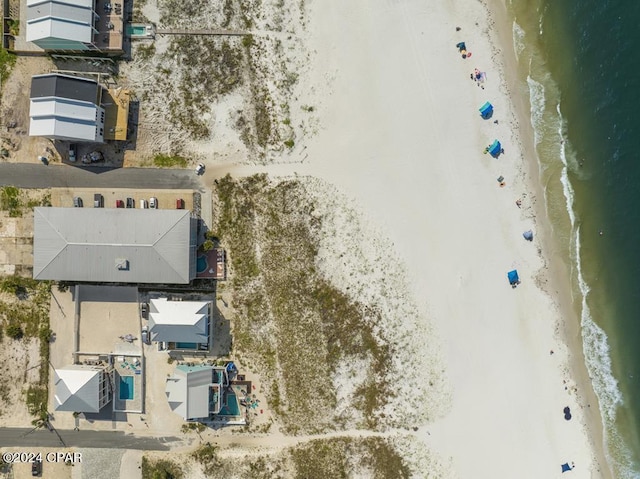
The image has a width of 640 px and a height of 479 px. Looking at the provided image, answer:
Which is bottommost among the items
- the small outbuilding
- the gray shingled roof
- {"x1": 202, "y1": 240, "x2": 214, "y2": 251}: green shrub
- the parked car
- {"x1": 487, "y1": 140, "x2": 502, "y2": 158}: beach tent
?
A: the small outbuilding

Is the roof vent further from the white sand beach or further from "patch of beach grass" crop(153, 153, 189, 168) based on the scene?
the white sand beach

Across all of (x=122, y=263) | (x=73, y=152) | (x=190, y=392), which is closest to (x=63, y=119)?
(x=73, y=152)

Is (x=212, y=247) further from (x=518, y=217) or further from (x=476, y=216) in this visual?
(x=518, y=217)

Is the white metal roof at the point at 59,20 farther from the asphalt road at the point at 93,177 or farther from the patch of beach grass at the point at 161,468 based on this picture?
the patch of beach grass at the point at 161,468

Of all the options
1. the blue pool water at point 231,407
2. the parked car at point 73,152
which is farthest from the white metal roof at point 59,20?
the blue pool water at point 231,407

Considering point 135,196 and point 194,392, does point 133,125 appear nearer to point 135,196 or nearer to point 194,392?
point 135,196

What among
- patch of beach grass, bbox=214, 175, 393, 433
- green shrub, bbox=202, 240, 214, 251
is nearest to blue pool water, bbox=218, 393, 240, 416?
patch of beach grass, bbox=214, 175, 393, 433

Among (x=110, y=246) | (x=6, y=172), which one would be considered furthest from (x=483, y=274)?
(x=6, y=172)
